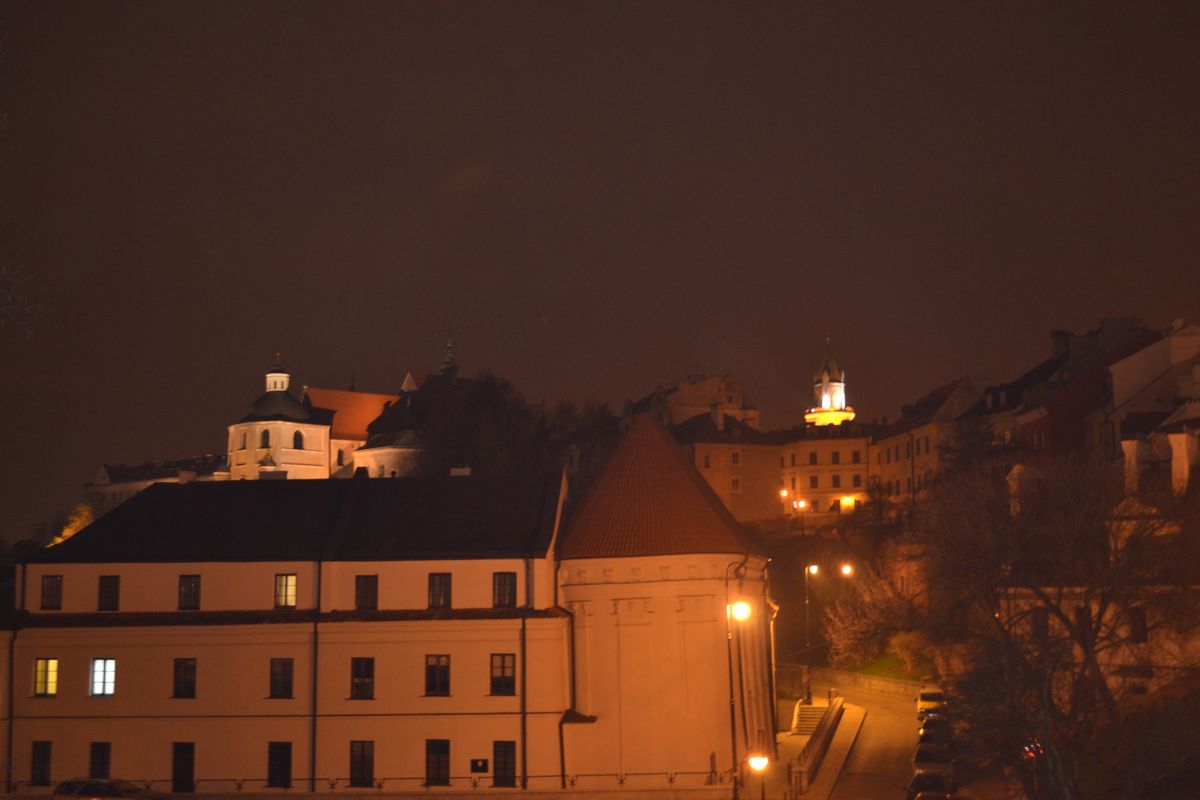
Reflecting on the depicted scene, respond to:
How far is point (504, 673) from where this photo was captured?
2021 inches

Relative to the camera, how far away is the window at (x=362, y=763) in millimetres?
50750

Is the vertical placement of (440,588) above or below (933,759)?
above

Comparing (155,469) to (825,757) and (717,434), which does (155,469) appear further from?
(825,757)

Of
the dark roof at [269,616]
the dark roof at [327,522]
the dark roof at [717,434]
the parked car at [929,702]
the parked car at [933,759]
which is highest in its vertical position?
the dark roof at [717,434]

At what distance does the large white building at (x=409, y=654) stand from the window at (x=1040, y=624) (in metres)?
10.2

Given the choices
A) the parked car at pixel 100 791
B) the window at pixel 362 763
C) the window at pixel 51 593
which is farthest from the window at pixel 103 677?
the window at pixel 362 763

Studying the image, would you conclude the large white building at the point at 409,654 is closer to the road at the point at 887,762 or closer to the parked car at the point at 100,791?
the parked car at the point at 100,791

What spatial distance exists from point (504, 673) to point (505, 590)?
2.91 m

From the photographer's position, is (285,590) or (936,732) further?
(285,590)

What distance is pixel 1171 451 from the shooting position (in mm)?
62906

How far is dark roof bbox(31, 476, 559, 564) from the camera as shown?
176ft

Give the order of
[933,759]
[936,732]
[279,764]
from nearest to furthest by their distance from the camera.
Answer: [933,759] → [936,732] → [279,764]

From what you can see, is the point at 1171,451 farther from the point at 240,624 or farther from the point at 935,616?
the point at 240,624

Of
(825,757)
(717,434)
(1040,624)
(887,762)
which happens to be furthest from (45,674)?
(717,434)
